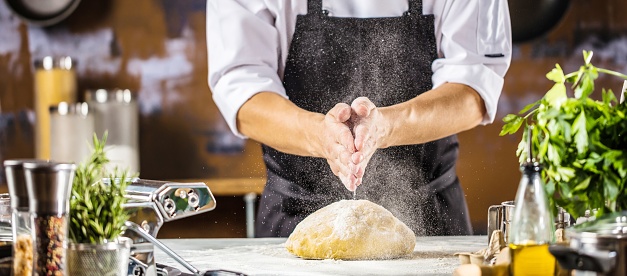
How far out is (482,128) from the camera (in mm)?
2668

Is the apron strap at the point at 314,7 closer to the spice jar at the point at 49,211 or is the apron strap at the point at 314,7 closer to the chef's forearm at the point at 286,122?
the chef's forearm at the point at 286,122

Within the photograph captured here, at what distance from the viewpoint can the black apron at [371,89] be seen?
8.23 ft

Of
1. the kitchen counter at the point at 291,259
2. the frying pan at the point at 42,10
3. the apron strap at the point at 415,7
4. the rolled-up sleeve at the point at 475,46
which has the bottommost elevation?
the kitchen counter at the point at 291,259

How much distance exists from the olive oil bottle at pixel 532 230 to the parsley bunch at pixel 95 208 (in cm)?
58

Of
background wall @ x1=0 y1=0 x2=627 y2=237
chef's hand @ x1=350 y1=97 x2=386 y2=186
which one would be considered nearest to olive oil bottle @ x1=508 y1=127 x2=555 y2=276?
chef's hand @ x1=350 y1=97 x2=386 y2=186

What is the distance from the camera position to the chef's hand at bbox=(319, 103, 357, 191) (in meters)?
2.22

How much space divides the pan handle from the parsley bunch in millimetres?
608

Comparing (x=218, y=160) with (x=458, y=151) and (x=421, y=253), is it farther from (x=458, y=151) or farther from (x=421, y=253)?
(x=421, y=253)

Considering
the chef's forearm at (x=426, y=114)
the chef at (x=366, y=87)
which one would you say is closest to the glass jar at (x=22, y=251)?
the chef at (x=366, y=87)

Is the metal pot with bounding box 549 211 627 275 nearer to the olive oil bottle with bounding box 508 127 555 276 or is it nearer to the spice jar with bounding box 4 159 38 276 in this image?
the olive oil bottle with bounding box 508 127 555 276

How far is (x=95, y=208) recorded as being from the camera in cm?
115

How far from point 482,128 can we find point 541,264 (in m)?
1.53

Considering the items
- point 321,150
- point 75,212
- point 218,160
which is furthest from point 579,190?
point 218,160

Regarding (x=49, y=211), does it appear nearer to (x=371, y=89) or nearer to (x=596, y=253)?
(x=596, y=253)
